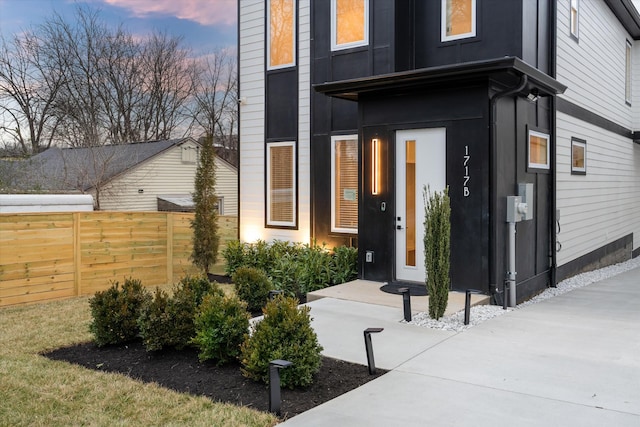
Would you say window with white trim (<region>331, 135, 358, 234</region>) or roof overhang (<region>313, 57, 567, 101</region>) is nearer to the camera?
roof overhang (<region>313, 57, 567, 101</region>)

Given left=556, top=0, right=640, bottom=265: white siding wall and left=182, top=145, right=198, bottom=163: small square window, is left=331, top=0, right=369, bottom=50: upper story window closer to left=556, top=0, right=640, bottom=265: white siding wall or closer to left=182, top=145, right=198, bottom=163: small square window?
left=556, top=0, right=640, bottom=265: white siding wall

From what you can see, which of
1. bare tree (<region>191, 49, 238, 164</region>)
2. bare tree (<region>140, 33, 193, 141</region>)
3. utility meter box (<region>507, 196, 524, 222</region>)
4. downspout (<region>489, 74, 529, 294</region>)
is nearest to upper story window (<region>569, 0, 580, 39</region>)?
downspout (<region>489, 74, 529, 294</region>)

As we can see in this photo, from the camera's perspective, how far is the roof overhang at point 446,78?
656 centimetres

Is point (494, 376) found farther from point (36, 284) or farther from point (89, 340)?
point (36, 284)

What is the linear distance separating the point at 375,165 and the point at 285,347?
14.3ft

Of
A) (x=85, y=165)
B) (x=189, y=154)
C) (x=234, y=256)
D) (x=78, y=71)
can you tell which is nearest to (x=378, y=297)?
(x=234, y=256)

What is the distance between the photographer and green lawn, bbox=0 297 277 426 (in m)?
3.69

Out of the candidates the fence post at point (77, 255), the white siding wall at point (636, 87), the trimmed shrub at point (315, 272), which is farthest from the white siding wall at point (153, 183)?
the white siding wall at point (636, 87)

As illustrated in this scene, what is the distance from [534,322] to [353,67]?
5.12 meters

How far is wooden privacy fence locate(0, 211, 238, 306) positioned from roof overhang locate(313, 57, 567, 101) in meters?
4.12

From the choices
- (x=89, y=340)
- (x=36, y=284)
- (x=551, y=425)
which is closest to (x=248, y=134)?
(x=36, y=284)

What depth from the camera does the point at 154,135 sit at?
88.2 feet

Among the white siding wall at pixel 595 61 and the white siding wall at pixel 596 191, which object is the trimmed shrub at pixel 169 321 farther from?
the white siding wall at pixel 595 61

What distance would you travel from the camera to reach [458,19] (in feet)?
27.3
